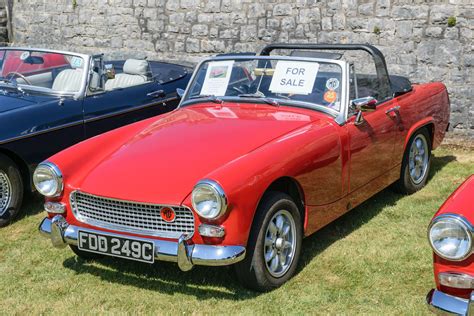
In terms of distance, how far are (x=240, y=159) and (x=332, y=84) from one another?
1.39 metres

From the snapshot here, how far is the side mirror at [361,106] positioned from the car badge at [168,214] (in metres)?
1.83

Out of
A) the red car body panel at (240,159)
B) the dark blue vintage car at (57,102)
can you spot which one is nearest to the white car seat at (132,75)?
the dark blue vintage car at (57,102)

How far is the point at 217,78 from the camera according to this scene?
5770mm

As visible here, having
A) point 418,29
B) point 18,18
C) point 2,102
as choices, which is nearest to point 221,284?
point 2,102

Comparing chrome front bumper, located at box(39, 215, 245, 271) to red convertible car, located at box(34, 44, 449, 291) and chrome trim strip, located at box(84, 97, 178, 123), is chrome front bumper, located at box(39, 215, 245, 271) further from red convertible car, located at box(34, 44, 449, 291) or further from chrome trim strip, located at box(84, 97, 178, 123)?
chrome trim strip, located at box(84, 97, 178, 123)

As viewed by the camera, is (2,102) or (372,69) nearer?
(2,102)

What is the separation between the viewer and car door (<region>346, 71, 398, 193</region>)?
526 centimetres

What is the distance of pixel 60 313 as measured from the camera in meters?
4.30

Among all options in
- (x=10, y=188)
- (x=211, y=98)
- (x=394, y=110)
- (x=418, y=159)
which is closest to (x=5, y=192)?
(x=10, y=188)

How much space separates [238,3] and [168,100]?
3248mm

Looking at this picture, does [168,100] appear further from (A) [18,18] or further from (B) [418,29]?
(A) [18,18]

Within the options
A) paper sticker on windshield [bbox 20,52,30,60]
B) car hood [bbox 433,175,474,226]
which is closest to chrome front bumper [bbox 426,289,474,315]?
car hood [bbox 433,175,474,226]

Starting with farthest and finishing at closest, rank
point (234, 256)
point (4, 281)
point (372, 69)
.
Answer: point (372, 69) < point (4, 281) < point (234, 256)

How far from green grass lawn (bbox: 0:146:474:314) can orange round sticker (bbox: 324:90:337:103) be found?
1098mm
